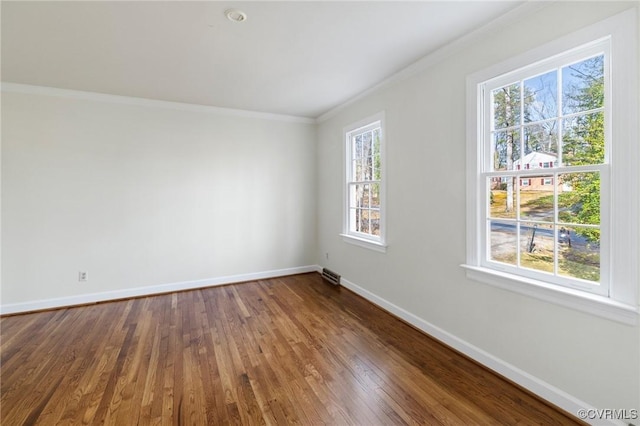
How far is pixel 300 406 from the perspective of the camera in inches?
71.0

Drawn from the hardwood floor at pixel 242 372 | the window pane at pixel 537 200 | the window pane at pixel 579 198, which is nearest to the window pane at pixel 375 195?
the hardwood floor at pixel 242 372

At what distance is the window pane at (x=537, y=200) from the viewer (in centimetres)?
188

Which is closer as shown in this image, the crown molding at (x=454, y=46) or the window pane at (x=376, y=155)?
the crown molding at (x=454, y=46)

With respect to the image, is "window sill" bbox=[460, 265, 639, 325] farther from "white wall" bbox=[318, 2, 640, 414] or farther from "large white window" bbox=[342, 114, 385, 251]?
"large white window" bbox=[342, 114, 385, 251]

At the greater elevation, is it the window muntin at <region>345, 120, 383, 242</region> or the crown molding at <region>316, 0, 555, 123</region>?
the crown molding at <region>316, 0, 555, 123</region>

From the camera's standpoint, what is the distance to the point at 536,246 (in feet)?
6.44

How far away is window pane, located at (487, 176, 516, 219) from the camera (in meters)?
2.11

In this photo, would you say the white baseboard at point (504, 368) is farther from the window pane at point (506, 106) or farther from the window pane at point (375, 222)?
the window pane at point (506, 106)

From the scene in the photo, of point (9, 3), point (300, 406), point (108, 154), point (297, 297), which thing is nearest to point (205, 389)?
point (300, 406)

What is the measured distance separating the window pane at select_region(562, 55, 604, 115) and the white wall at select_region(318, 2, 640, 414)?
233 mm

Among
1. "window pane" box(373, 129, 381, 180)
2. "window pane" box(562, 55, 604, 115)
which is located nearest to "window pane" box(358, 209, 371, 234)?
"window pane" box(373, 129, 381, 180)

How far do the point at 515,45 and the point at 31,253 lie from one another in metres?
5.33

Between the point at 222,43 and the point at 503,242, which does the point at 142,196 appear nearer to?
the point at 222,43

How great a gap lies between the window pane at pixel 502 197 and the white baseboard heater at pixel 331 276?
2.47 m
